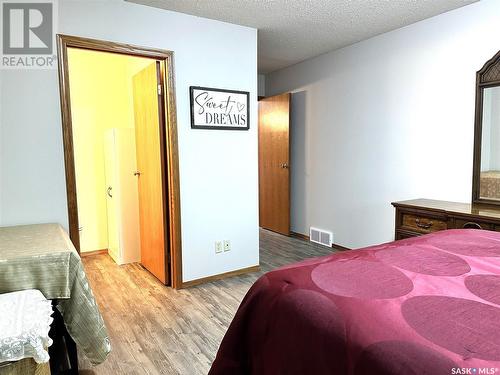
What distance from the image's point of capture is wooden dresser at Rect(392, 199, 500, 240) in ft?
7.84

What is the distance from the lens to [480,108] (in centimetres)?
274

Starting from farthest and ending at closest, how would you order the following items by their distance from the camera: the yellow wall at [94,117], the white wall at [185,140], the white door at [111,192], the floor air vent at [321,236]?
the floor air vent at [321,236] < the yellow wall at [94,117] < the white door at [111,192] < the white wall at [185,140]

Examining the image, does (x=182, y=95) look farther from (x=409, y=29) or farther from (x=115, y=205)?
(x=409, y=29)

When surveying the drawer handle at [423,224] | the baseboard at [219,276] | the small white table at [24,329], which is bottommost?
the baseboard at [219,276]

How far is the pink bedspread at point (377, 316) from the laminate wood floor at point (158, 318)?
34.0 inches

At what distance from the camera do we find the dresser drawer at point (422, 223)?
2645 mm

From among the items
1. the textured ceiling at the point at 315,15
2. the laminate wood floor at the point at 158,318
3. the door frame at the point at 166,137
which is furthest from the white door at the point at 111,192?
the textured ceiling at the point at 315,15

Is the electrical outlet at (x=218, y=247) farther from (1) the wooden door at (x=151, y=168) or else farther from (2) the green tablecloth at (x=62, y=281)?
(2) the green tablecloth at (x=62, y=281)

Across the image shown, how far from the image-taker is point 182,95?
294 centimetres

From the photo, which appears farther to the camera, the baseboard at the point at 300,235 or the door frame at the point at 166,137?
the baseboard at the point at 300,235

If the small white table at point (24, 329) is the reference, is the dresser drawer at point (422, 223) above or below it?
above

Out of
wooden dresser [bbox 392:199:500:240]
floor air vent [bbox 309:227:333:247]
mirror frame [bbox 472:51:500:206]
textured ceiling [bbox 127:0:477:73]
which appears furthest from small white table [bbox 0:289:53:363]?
floor air vent [bbox 309:227:333:247]

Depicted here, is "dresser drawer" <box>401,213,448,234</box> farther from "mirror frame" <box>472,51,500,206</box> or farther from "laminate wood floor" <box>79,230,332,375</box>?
"laminate wood floor" <box>79,230,332,375</box>

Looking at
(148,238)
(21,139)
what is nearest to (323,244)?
(148,238)
